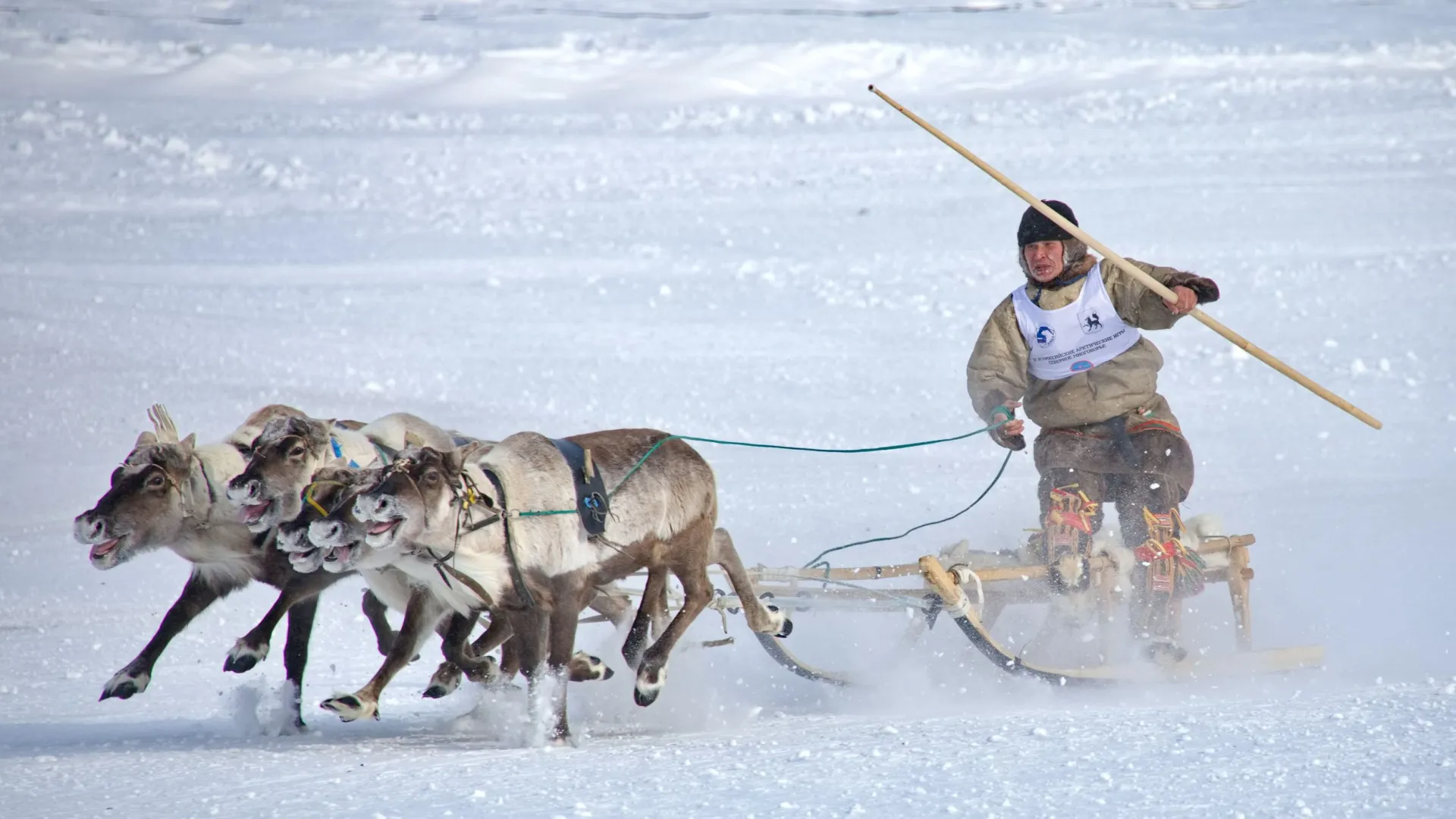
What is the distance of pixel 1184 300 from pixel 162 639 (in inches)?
140

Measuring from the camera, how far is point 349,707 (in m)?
4.96

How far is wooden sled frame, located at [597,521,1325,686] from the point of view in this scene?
5730mm

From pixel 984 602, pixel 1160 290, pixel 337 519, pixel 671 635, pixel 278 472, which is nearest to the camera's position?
pixel 337 519

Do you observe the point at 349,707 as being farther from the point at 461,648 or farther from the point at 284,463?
the point at 284,463

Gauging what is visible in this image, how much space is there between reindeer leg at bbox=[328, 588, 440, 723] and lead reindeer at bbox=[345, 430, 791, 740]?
98mm

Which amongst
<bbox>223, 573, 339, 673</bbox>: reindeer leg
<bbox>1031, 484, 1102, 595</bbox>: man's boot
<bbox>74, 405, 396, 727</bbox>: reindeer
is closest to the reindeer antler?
<bbox>74, 405, 396, 727</bbox>: reindeer

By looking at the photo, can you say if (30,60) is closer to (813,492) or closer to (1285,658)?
(813,492)

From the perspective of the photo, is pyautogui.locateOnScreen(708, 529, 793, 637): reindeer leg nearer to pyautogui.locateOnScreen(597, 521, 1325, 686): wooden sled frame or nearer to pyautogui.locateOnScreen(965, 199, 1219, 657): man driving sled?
pyautogui.locateOnScreen(597, 521, 1325, 686): wooden sled frame

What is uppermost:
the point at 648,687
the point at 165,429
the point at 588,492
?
the point at 165,429

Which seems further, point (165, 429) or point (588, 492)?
point (165, 429)

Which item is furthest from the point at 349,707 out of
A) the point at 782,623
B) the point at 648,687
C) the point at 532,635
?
the point at 782,623

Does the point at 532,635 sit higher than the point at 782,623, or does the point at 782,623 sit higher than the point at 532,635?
the point at 532,635

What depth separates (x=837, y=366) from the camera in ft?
38.2

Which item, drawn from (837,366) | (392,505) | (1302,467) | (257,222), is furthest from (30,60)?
(392,505)
